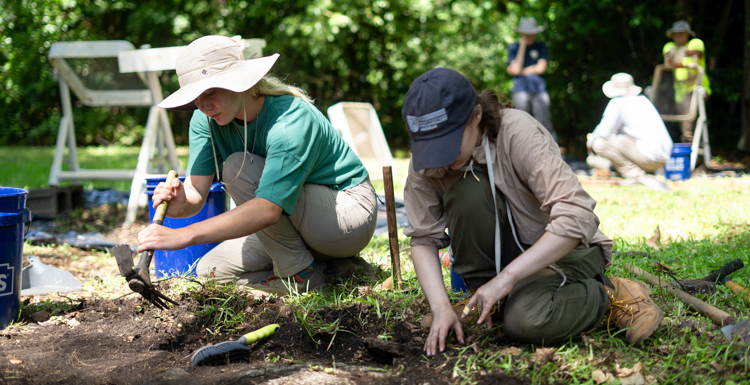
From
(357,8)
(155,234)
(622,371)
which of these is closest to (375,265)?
Result: (155,234)

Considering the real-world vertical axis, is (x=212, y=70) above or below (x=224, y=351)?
above

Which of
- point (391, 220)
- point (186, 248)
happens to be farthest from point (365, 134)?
point (391, 220)

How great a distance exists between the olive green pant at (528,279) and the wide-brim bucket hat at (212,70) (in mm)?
870

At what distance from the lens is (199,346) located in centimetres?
211

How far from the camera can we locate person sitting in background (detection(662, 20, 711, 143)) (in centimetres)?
691

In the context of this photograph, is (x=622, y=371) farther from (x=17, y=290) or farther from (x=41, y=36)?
(x=41, y=36)

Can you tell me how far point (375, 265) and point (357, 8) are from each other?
7.75 m

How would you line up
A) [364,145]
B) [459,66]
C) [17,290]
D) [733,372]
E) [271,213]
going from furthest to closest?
[459,66]
[364,145]
[17,290]
[271,213]
[733,372]

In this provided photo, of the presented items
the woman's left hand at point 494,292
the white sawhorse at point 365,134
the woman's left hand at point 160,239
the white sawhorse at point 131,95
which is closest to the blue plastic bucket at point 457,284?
the woman's left hand at point 494,292

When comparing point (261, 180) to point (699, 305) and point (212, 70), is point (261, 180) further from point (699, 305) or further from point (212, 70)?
point (699, 305)

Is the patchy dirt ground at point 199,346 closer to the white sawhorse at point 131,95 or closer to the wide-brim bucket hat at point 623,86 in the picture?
the white sawhorse at point 131,95

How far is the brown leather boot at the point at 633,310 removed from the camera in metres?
1.86

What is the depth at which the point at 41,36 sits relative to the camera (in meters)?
12.4

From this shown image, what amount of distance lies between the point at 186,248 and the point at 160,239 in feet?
→ 3.02
